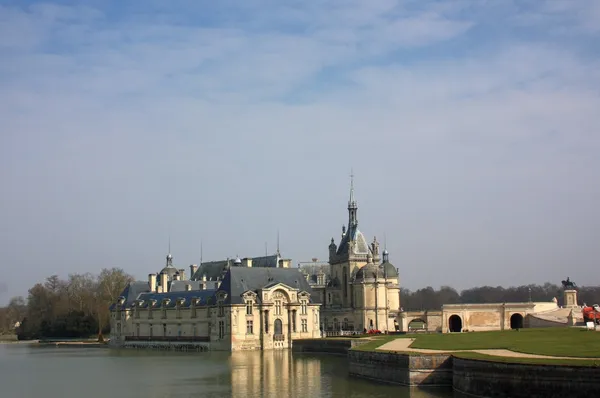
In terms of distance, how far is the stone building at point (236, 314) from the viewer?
73000 mm

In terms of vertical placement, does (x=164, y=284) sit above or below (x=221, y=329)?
above

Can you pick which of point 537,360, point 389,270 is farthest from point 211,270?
point 537,360

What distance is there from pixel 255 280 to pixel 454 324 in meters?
20.3

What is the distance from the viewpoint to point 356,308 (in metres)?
83.4

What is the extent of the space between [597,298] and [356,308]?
92.1m

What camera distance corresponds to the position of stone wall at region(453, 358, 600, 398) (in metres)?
29.1

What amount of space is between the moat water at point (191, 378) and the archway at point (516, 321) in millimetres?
23631

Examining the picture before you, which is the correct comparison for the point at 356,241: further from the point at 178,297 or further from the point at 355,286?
the point at 178,297

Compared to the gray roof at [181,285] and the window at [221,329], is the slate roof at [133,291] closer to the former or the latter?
the gray roof at [181,285]

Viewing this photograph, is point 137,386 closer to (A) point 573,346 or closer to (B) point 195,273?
(A) point 573,346

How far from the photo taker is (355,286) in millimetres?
83875

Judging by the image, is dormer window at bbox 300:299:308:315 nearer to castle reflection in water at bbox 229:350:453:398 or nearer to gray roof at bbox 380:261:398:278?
castle reflection in water at bbox 229:350:453:398

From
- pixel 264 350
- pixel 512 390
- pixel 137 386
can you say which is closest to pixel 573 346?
pixel 512 390

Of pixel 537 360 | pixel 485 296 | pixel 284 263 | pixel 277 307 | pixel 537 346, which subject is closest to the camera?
pixel 537 360
